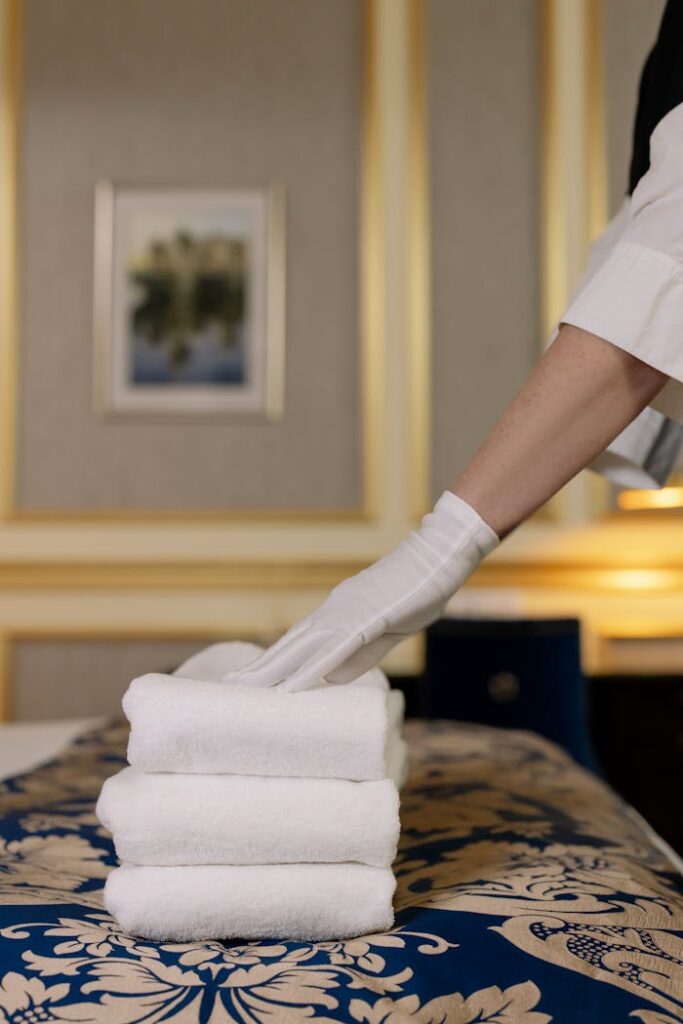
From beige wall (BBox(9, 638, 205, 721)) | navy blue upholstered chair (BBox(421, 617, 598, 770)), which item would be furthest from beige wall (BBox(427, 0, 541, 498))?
beige wall (BBox(9, 638, 205, 721))

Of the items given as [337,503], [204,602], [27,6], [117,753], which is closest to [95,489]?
[204,602]

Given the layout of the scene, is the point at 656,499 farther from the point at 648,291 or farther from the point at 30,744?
the point at 648,291

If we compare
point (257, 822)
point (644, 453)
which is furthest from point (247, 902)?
point (644, 453)

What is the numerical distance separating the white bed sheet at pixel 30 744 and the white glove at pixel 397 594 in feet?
3.21

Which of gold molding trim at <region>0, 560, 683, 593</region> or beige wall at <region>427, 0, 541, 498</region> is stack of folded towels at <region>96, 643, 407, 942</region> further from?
beige wall at <region>427, 0, 541, 498</region>

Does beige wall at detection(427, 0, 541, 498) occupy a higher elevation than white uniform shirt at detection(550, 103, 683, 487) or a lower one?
higher

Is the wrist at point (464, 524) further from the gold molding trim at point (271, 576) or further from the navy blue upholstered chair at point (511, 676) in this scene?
the gold molding trim at point (271, 576)

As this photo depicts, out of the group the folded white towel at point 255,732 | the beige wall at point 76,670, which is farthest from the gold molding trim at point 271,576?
the folded white towel at point 255,732

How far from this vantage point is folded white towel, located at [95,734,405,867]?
0.74 m

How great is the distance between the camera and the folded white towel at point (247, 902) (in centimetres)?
74

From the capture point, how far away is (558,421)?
827 millimetres

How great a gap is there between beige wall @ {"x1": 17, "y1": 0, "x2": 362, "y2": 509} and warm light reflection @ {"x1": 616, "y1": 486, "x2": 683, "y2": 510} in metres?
0.99

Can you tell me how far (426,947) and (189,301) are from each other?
9.93ft

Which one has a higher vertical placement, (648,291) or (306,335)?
(306,335)
